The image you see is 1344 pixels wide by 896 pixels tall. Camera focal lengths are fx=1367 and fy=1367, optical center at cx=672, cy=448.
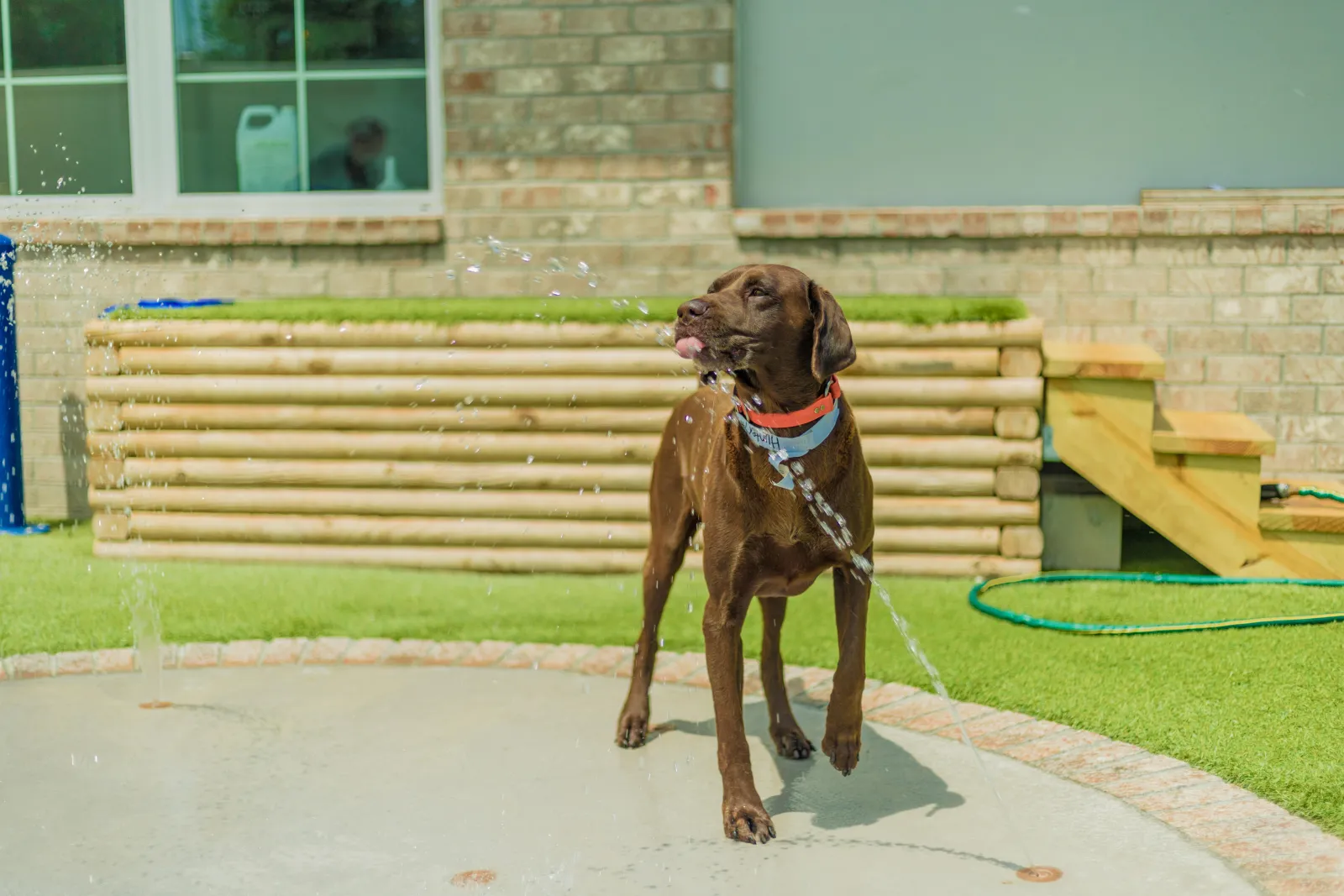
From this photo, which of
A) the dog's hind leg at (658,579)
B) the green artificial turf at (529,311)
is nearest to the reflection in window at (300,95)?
the green artificial turf at (529,311)

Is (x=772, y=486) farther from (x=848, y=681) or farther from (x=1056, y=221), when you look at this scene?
(x=1056, y=221)

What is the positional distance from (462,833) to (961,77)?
606 centimetres

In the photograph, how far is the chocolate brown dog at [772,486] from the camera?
349cm

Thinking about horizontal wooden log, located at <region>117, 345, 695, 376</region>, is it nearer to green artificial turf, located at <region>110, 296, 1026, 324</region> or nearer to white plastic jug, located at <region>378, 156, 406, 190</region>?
green artificial turf, located at <region>110, 296, 1026, 324</region>

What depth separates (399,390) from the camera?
22.9 ft

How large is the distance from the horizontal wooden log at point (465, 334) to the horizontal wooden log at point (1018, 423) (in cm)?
32

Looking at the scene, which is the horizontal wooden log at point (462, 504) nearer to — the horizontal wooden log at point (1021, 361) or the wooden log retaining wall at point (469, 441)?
the wooden log retaining wall at point (469, 441)

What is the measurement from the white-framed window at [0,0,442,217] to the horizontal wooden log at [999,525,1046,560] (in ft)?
14.0

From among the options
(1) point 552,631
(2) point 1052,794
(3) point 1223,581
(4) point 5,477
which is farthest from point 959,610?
(4) point 5,477

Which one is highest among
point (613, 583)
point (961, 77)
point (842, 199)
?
point (961, 77)

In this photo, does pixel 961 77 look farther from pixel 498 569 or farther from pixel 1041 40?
pixel 498 569

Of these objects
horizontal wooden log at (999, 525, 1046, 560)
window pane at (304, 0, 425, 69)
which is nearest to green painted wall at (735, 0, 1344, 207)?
window pane at (304, 0, 425, 69)

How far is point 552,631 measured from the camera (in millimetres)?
5824

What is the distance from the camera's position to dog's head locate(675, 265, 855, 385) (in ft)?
11.3
